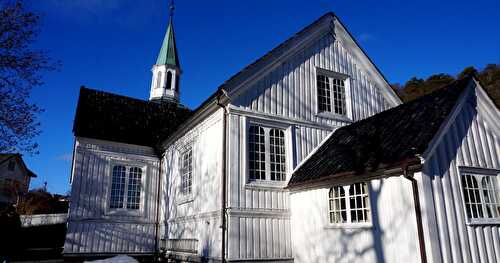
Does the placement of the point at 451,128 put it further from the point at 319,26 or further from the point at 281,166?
the point at 319,26

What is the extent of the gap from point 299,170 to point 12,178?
5345 centimetres

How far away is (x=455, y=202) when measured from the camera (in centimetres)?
746

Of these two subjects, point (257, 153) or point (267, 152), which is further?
point (267, 152)

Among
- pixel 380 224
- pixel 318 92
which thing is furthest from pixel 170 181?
pixel 380 224

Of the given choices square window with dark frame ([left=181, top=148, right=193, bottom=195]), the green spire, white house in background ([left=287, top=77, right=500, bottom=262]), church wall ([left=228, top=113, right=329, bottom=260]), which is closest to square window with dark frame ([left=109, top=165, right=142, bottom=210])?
square window with dark frame ([left=181, top=148, right=193, bottom=195])

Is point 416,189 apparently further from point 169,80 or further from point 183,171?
point 169,80

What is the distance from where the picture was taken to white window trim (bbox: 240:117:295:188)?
34.9 ft

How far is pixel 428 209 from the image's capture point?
704 cm

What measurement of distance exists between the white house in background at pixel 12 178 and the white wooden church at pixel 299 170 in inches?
1426

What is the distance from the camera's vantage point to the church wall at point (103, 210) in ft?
48.1

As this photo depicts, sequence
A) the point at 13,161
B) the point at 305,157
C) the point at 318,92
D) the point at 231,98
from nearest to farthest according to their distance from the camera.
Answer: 1. the point at 231,98
2. the point at 305,157
3. the point at 318,92
4. the point at 13,161

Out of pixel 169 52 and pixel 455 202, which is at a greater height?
pixel 169 52

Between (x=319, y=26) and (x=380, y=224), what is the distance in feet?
27.4

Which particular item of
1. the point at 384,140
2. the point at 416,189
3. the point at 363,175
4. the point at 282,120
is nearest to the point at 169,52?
the point at 282,120
